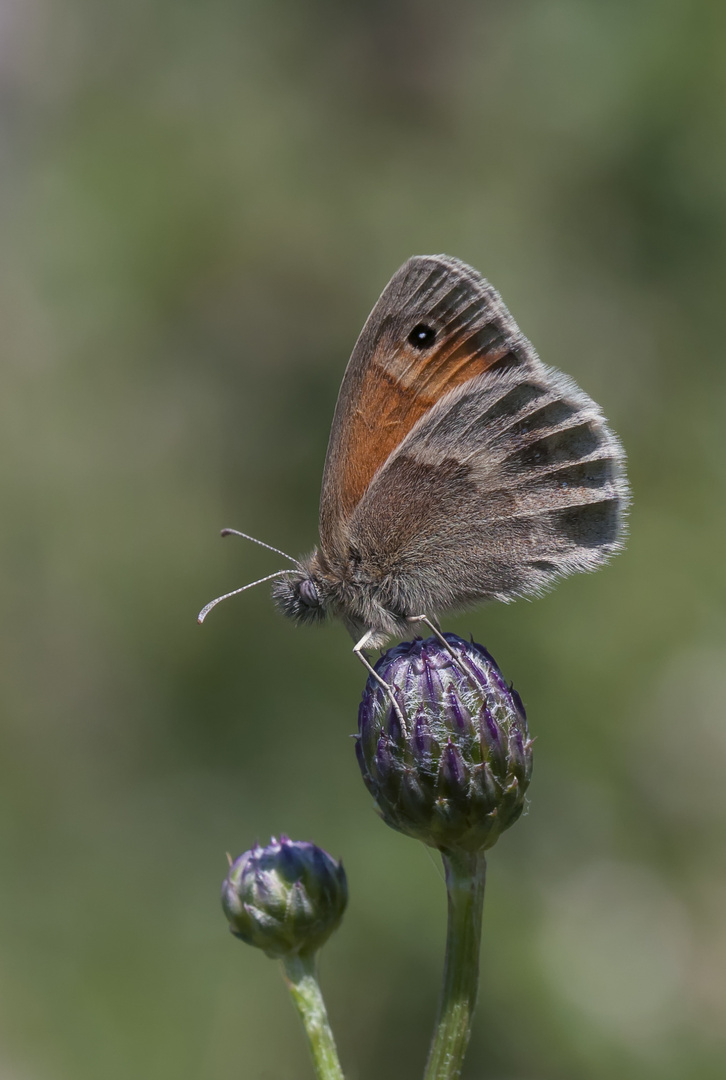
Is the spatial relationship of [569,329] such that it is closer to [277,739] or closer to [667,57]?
Answer: [667,57]

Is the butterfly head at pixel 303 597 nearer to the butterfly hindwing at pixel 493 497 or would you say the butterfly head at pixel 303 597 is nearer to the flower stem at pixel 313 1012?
the butterfly hindwing at pixel 493 497

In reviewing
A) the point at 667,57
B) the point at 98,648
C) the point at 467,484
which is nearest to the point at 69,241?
the point at 98,648

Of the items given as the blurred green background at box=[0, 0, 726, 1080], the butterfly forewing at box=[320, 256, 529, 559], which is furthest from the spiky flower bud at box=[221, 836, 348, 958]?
the blurred green background at box=[0, 0, 726, 1080]

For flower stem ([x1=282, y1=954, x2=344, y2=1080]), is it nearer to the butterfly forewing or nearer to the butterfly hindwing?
Result: the butterfly hindwing

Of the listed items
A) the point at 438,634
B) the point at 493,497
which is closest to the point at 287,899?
the point at 438,634

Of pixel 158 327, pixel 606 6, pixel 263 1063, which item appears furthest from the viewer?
pixel 158 327

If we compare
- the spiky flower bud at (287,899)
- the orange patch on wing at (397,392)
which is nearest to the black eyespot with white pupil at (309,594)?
the orange patch on wing at (397,392)
